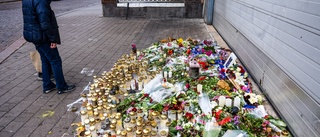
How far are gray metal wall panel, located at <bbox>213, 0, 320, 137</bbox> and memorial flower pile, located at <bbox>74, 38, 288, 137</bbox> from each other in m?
0.25

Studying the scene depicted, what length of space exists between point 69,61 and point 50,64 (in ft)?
5.10

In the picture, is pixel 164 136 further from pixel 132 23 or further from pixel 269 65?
pixel 132 23

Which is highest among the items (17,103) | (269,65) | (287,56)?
(287,56)

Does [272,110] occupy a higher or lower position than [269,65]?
lower

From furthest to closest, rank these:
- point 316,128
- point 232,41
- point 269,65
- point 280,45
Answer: point 232,41, point 269,65, point 280,45, point 316,128

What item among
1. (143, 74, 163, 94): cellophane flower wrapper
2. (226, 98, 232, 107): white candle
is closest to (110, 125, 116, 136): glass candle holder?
(143, 74, 163, 94): cellophane flower wrapper

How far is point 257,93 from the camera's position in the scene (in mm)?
3848

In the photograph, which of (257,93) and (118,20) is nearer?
(257,93)

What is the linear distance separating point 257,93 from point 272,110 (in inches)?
19.2

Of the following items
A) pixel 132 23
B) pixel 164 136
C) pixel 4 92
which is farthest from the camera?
pixel 132 23

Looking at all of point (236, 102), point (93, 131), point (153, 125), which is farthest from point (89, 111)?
point (236, 102)

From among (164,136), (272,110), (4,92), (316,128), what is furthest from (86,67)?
(316,128)

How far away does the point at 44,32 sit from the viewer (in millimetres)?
3801

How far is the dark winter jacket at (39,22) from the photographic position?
3.66 meters
